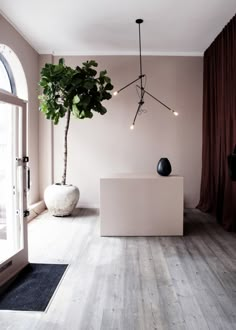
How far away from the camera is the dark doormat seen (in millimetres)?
2266

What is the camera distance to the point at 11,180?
2.77 meters

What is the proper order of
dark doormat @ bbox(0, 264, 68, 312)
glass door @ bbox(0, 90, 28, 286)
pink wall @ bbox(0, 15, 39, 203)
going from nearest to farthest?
dark doormat @ bbox(0, 264, 68, 312) < glass door @ bbox(0, 90, 28, 286) < pink wall @ bbox(0, 15, 39, 203)

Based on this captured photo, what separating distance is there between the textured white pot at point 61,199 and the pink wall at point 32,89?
1.80ft

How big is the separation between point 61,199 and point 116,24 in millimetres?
2704

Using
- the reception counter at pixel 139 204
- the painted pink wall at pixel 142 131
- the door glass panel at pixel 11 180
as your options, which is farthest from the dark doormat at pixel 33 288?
the painted pink wall at pixel 142 131

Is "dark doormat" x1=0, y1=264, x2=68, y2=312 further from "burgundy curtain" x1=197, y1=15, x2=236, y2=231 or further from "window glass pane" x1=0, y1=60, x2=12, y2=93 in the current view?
"window glass pane" x1=0, y1=60, x2=12, y2=93

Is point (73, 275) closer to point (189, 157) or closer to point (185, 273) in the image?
point (185, 273)

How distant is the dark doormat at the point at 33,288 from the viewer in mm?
2266

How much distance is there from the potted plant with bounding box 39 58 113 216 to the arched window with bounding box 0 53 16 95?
0.49 m

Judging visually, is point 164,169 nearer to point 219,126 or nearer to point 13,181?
point 219,126

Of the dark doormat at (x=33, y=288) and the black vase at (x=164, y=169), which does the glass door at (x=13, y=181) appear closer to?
the dark doormat at (x=33, y=288)

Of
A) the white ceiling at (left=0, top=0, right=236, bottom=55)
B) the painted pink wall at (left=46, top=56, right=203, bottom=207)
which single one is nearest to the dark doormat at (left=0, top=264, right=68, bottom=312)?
the painted pink wall at (left=46, top=56, right=203, bottom=207)

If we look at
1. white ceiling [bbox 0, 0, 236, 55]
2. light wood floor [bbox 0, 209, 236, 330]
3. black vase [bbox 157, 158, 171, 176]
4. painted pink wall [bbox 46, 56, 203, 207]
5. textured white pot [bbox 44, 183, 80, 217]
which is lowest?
light wood floor [bbox 0, 209, 236, 330]

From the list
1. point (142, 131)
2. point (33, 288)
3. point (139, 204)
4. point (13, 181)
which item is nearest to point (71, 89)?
point (142, 131)
